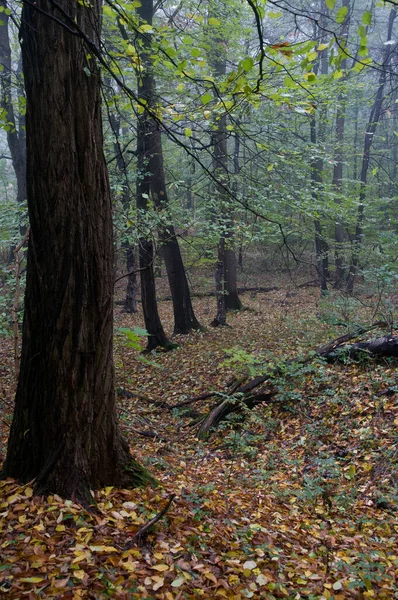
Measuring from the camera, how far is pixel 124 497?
3.12m

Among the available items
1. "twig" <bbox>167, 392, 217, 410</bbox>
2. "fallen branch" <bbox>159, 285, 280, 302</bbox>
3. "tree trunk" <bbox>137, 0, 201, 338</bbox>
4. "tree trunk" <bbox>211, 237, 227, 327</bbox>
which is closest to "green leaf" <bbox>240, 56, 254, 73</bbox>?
"twig" <bbox>167, 392, 217, 410</bbox>

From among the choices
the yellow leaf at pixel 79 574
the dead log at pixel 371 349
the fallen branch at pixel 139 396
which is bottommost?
the fallen branch at pixel 139 396

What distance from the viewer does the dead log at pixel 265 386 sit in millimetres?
6500

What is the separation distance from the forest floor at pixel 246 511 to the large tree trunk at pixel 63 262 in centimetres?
32

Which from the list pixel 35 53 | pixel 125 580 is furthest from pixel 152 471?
pixel 35 53

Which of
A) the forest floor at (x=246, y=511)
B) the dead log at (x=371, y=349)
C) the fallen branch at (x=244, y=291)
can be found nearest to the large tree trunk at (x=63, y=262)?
the forest floor at (x=246, y=511)

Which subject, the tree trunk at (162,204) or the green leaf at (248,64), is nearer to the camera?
the green leaf at (248,64)

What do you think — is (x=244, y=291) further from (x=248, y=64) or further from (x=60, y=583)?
(x=60, y=583)

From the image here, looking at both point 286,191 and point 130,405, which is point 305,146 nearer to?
point 286,191

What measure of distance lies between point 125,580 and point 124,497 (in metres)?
0.78

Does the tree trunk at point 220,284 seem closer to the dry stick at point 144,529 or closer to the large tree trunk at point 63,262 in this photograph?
the large tree trunk at point 63,262

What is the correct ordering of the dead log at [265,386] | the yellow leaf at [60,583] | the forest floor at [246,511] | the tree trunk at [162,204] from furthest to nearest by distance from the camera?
1. the tree trunk at [162,204]
2. the dead log at [265,386]
3. the forest floor at [246,511]
4. the yellow leaf at [60,583]

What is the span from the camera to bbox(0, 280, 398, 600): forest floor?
2.43 m

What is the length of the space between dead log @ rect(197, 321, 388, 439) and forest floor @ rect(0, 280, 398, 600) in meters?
0.19
